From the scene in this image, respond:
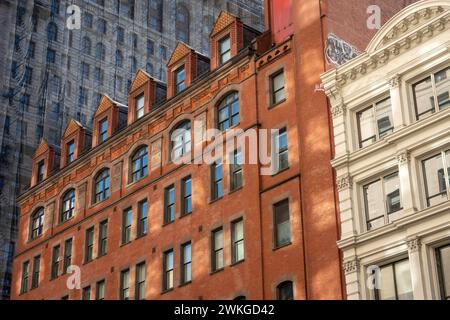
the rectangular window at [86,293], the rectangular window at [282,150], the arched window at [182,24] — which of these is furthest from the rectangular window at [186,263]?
the arched window at [182,24]

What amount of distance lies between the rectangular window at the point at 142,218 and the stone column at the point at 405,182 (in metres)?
18.9

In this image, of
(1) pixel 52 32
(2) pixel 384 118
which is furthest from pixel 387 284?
(1) pixel 52 32

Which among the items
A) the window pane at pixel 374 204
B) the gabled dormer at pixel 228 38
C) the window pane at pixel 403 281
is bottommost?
the window pane at pixel 403 281

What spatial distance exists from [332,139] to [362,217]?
441 centimetres

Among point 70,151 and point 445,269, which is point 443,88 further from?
point 70,151

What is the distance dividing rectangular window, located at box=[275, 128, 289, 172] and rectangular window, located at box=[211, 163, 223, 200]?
4.23 metres

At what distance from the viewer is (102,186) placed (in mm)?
55125

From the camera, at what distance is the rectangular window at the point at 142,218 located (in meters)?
50.1

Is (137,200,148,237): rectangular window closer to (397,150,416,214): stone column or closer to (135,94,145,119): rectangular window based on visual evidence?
(135,94,145,119): rectangular window

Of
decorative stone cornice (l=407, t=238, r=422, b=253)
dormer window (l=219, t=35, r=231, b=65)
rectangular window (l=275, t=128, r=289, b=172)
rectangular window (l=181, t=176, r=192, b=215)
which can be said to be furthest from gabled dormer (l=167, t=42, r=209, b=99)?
decorative stone cornice (l=407, t=238, r=422, b=253)

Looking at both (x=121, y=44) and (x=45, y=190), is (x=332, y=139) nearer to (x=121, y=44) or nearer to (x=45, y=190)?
(x=45, y=190)

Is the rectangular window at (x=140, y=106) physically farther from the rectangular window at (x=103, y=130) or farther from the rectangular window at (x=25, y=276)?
the rectangular window at (x=25, y=276)

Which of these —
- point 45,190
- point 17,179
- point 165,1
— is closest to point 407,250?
point 45,190

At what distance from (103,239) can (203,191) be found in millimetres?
10037
